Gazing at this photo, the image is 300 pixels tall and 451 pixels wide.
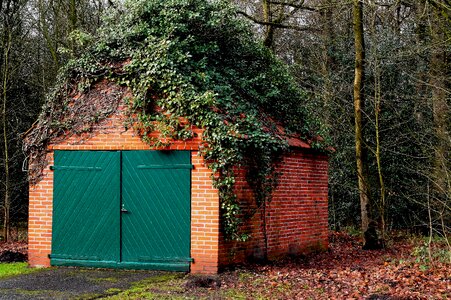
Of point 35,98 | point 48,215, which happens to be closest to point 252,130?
point 48,215

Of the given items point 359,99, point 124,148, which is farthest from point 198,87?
point 359,99

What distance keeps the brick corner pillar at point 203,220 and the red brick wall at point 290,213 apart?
0.72ft

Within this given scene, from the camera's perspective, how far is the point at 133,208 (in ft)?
38.2

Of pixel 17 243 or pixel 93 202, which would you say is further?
pixel 17 243

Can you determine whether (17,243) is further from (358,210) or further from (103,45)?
(358,210)

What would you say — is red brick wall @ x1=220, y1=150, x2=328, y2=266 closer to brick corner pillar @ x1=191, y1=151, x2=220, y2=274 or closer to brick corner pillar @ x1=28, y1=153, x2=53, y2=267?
brick corner pillar @ x1=191, y1=151, x2=220, y2=274

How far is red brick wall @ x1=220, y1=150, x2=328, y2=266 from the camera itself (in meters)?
11.6

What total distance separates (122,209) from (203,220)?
1.67 m

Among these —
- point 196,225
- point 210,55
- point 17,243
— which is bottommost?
point 17,243

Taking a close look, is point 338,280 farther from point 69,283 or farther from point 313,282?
point 69,283

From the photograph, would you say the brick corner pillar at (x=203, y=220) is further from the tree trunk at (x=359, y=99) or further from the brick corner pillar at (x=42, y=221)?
the tree trunk at (x=359, y=99)

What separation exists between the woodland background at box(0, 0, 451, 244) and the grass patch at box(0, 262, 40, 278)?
5.89 meters

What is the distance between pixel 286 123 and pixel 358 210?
27.3 feet

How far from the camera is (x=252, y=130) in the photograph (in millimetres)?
11734
